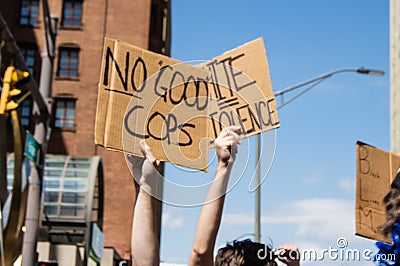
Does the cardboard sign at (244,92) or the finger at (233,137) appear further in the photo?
the cardboard sign at (244,92)

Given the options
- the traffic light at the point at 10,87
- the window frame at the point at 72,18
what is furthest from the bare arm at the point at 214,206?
the window frame at the point at 72,18

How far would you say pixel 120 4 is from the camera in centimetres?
4047

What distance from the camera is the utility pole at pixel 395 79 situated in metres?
8.73

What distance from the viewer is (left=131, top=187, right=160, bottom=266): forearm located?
→ 126 inches

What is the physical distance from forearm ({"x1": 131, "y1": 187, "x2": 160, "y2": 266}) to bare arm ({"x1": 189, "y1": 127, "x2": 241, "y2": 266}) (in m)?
0.16

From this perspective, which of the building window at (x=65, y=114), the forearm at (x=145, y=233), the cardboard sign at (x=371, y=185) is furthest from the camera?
the building window at (x=65, y=114)

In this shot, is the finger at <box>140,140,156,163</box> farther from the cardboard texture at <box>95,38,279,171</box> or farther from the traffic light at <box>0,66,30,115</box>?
the traffic light at <box>0,66,30,115</box>

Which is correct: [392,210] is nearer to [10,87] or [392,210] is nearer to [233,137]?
[233,137]

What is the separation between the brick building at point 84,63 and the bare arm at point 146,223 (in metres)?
33.8

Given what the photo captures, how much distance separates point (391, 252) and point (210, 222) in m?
0.65

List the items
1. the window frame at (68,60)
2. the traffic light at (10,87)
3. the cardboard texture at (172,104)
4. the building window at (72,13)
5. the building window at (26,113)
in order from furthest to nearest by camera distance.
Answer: the building window at (72,13)
the window frame at (68,60)
the building window at (26,113)
the traffic light at (10,87)
the cardboard texture at (172,104)

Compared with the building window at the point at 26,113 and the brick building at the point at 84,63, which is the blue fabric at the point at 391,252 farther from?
the building window at the point at 26,113

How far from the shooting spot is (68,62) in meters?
39.0

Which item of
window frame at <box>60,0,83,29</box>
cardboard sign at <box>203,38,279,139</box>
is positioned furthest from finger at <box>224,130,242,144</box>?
window frame at <box>60,0,83,29</box>
